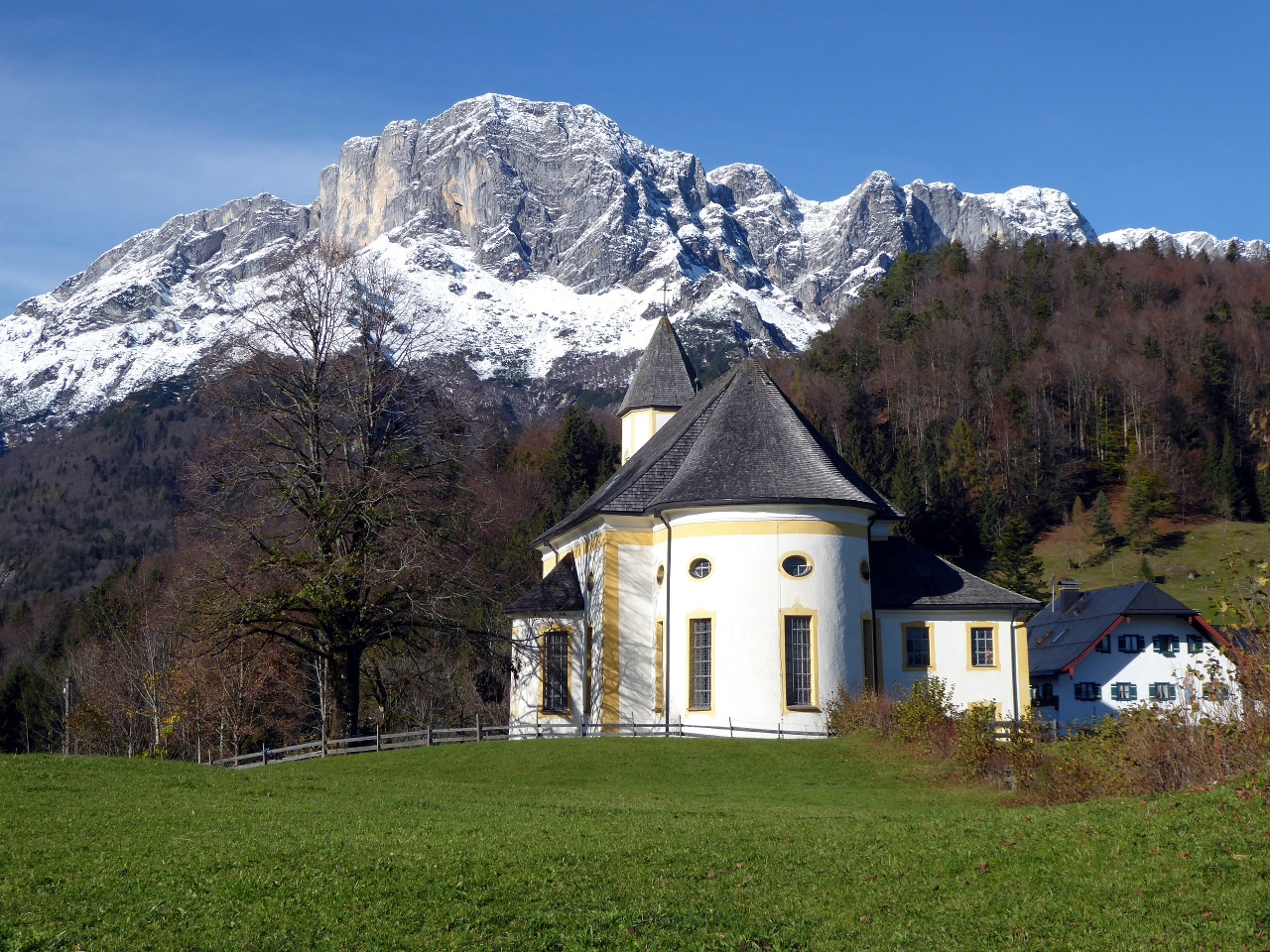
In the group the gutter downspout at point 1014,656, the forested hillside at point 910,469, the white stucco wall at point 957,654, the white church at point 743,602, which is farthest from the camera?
the forested hillside at point 910,469

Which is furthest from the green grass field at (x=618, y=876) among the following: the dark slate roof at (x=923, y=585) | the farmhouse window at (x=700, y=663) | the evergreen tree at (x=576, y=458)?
the evergreen tree at (x=576, y=458)

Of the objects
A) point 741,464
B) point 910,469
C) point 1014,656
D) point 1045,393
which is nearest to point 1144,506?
point 910,469

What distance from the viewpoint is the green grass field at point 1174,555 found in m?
65.8

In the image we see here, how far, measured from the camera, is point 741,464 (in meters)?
31.1

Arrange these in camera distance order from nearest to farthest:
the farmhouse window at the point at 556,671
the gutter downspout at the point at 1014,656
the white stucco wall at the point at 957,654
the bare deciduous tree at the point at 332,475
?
the bare deciduous tree at the point at 332,475 → the white stucco wall at the point at 957,654 → the gutter downspout at the point at 1014,656 → the farmhouse window at the point at 556,671

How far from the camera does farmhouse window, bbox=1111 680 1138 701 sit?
162 ft

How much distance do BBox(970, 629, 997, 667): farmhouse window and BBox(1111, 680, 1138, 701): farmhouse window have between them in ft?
66.1

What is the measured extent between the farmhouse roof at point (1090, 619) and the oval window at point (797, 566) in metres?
23.2

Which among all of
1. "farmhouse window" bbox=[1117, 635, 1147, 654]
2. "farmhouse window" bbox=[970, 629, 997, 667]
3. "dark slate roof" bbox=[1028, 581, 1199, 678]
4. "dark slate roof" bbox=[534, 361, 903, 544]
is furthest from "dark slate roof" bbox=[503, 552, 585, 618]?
"farmhouse window" bbox=[1117, 635, 1147, 654]

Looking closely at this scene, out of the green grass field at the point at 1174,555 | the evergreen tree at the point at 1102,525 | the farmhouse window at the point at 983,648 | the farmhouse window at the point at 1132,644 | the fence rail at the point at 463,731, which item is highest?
the evergreen tree at the point at 1102,525

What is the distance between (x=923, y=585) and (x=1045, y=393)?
58664mm

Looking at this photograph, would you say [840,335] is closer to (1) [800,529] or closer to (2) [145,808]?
(1) [800,529]

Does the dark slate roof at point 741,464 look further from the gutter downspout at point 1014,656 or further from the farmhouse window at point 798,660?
the gutter downspout at point 1014,656

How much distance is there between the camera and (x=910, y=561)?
3378cm
